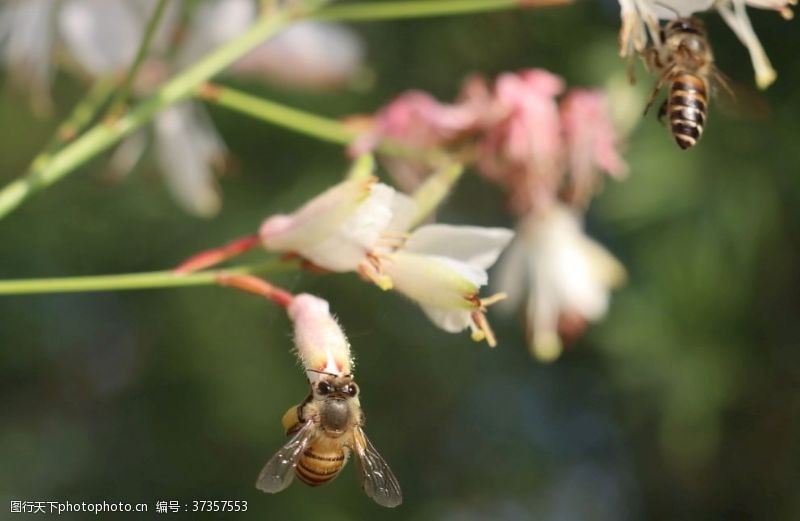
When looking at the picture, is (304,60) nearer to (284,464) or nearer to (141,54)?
(141,54)

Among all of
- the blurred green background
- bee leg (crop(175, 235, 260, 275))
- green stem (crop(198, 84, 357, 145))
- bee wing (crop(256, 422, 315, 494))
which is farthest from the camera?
the blurred green background

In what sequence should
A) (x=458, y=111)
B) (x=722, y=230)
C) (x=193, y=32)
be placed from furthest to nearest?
(x=722, y=230) < (x=193, y=32) < (x=458, y=111)

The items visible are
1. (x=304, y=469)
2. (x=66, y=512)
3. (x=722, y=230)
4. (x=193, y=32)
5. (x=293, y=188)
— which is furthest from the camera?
(x=66, y=512)

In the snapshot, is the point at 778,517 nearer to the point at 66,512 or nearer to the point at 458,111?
the point at 458,111

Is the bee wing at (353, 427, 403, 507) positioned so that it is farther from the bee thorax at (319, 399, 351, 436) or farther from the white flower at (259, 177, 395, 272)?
the white flower at (259, 177, 395, 272)

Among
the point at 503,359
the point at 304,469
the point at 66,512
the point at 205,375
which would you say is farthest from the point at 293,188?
the point at 304,469

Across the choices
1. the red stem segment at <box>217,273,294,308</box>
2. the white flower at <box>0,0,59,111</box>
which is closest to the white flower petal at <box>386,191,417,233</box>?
the red stem segment at <box>217,273,294,308</box>
